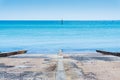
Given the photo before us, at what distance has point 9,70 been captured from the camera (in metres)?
6.21

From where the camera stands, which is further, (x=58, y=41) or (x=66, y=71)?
(x=58, y=41)

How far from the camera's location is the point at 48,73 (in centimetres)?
580

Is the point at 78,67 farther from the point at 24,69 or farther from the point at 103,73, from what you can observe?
the point at 24,69

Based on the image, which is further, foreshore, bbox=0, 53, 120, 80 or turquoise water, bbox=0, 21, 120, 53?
turquoise water, bbox=0, 21, 120, 53

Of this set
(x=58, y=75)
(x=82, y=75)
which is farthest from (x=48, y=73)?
(x=82, y=75)

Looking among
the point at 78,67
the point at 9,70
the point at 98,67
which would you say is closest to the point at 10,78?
the point at 9,70

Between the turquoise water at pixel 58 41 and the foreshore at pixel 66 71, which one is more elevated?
the foreshore at pixel 66 71

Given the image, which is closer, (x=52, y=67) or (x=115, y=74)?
(x=115, y=74)

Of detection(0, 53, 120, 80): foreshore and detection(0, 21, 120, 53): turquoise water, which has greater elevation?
detection(0, 53, 120, 80): foreshore

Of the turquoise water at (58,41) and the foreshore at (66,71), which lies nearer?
the foreshore at (66,71)

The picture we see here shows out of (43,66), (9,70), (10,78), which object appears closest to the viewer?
(10,78)

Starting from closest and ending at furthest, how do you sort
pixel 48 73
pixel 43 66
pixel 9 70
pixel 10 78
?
pixel 10 78, pixel 48 73, pixel 9 70, pixel 43 66

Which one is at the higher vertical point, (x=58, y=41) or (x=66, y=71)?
(x=66, y=71)

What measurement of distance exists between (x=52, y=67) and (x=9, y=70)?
3.59 ft
